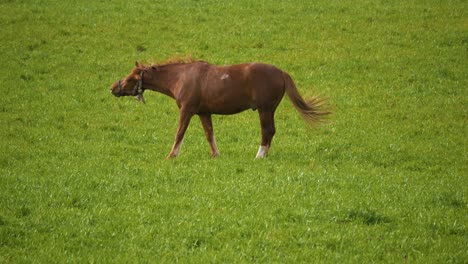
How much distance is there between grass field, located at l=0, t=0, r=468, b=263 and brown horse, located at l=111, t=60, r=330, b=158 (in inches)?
33.8

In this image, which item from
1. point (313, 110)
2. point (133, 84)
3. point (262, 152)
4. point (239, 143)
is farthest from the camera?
point (239, 143)

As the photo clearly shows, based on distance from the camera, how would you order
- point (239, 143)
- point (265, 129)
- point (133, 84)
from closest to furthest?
point (265, 129) < point (133, 84) < point (239, 143)

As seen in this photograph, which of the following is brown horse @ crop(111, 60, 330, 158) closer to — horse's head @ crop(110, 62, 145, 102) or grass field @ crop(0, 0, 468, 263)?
horse's head @ crop(110, 62, 145, 102)

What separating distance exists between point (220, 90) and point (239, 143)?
85.3 inches

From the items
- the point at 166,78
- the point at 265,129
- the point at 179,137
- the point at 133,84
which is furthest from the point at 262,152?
the point at 133,84

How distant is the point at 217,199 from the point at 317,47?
14.9 metres

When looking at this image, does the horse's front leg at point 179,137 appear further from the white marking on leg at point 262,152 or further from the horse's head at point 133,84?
the white marking on leg at point 262,152

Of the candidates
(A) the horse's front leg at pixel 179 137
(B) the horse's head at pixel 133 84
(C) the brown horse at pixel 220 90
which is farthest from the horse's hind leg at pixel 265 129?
(B) the horse's head at pixel 133 84

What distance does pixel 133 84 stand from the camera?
16.5 meters

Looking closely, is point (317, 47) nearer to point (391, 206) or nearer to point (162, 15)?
point (162, 15)

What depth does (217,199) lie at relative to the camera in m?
12.4

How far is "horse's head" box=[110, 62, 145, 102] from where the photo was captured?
53.9ft

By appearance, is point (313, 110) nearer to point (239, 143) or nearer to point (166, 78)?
point (239, 143)

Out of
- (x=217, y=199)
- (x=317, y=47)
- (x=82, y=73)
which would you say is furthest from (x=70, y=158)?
(x=317, y=47)
